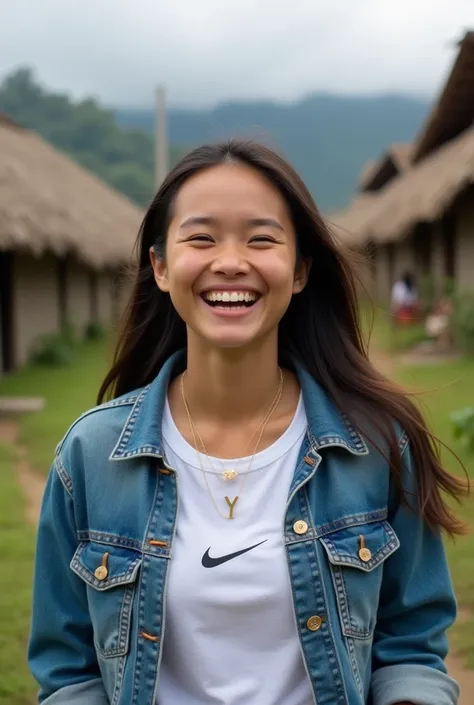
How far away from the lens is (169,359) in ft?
6.16

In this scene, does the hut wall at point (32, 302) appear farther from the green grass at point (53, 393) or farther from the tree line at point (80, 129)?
the tree line at point (80, 129)

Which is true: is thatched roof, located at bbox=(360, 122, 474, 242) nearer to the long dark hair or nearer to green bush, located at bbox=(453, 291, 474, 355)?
green bush, located at bbox=(453, 291, 474, 355)

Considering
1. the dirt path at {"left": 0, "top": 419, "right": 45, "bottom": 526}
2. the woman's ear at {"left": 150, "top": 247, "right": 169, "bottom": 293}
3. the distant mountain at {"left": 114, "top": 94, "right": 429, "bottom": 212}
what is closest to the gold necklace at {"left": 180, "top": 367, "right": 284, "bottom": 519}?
the woman's ear at {"left": 150, "top": 247, "right": 169, "bottom": 293}

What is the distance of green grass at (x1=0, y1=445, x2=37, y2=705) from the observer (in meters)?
3.10

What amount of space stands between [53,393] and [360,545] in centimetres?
845

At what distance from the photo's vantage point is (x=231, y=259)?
1.59 metres

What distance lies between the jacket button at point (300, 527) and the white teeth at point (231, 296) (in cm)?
42

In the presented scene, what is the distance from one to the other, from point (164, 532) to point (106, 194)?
2045 cm

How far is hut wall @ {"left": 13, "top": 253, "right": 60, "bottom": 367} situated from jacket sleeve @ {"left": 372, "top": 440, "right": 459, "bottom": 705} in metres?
10.6

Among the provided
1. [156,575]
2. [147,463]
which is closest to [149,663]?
[156,575]

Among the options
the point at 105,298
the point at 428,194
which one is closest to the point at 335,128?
the point at 105,298

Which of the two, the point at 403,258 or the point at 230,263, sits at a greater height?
the point at 230,263

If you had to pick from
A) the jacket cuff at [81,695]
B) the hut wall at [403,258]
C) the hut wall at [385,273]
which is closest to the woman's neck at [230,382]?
the jacket cuff at [81,695]

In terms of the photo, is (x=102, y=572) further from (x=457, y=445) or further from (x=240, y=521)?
(x=457, y=445)
